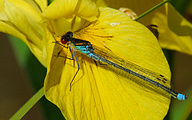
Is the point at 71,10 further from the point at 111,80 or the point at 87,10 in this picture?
the point at 111,80

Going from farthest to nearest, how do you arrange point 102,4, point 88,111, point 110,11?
1. point 102,4
2. point 110,11
3. point 88,111

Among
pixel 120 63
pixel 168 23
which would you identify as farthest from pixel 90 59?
pixel 168 23

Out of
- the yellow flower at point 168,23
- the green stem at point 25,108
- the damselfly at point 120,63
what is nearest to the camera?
the green stem at point 25,108

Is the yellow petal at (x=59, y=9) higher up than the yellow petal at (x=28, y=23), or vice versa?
the yellow petal at (x=59, y=9)

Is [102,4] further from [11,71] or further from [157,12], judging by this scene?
[11,71]

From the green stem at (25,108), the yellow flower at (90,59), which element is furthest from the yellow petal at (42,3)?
the green stem at (25,108)

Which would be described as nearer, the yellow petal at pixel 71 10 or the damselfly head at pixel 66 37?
the yellow petal at pixel 71 10

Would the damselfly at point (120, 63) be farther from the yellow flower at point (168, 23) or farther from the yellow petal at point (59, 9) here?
the yellow flower at point (168, 23)

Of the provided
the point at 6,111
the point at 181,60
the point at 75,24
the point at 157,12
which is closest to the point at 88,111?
the point at 75,24
